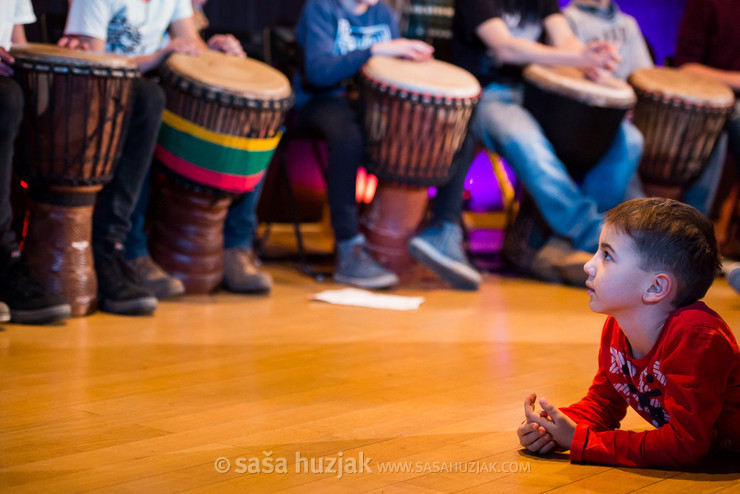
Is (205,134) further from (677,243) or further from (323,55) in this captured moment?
(677,243)

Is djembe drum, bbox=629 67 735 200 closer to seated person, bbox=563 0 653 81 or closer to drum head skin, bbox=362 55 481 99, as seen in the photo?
seated person, bbox=563 0 653 81

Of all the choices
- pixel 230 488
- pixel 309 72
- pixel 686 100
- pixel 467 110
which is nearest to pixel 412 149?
pixel 467 110

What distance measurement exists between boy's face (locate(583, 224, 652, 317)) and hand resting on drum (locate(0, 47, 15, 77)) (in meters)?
1.59

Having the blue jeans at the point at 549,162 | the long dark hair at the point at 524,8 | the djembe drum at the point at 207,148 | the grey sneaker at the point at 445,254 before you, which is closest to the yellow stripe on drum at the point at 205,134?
the djembe drum at the point at 207,148

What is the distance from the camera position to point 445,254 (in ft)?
11.3

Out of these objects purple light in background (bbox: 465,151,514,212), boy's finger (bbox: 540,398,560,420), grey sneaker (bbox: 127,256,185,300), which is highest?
boy's finger (bbox: 540,398,560,420)

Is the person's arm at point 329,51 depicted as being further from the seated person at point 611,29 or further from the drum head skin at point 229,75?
the seated person at point 611,29

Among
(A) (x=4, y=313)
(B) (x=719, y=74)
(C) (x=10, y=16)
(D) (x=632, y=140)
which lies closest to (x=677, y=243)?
(A) (x=4, y=313)

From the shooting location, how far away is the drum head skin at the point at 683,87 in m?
3.71

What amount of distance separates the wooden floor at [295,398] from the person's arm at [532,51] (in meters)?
1.05

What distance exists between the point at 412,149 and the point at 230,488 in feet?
6.88

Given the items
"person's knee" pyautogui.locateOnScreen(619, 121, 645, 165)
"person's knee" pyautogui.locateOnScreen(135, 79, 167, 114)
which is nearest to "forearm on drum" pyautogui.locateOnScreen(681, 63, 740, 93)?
"person's knee" pyautogui.locateOnScreen(619, 121, 645, 165)

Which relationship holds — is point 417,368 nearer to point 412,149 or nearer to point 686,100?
point 412,149

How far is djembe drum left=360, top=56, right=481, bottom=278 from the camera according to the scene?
3.22 metres
